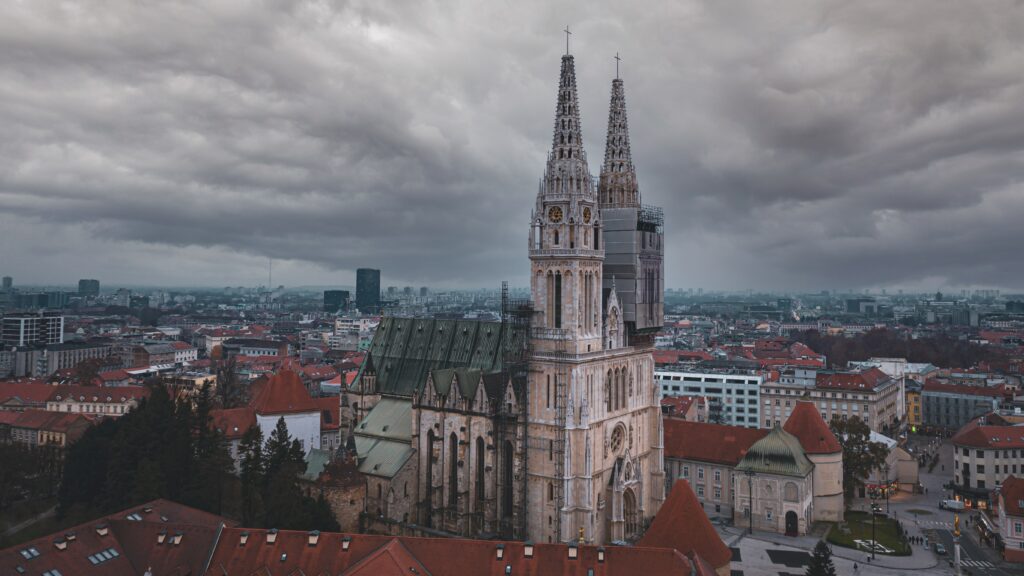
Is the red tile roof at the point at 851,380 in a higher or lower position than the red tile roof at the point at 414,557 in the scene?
higher

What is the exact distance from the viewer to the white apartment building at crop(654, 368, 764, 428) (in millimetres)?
141500

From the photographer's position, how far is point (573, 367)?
6781 centimetres

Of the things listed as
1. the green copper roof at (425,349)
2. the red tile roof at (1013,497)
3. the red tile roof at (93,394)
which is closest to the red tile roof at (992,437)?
the red tile roof at (1013,497)

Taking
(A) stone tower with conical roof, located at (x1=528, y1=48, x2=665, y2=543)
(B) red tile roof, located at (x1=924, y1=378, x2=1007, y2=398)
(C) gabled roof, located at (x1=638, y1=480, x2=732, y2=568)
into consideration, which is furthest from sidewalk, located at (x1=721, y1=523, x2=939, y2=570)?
(B) red tile roof, located at (x1=924, y1=378, x2=1007, y2=398)

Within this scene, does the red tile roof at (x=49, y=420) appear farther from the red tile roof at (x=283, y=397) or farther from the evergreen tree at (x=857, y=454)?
the evergreen tree at (x=857, y=454)

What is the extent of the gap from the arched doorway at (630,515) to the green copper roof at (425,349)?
18412 mm

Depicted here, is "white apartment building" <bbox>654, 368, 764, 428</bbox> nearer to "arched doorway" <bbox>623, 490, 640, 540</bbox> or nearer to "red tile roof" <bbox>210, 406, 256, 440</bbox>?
"arched doorway" <bbox>623, 490, 640, 540</bbox>

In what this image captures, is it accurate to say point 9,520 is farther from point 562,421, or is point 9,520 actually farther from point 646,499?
point 646,499

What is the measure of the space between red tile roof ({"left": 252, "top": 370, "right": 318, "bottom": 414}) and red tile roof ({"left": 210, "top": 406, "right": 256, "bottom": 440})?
4.58ft

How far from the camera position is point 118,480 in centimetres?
7075

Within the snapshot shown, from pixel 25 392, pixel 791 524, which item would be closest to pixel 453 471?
pixel 791 524

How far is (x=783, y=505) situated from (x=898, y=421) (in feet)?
246

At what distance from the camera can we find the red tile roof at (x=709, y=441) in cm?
9169

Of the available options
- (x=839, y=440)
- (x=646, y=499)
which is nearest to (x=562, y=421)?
(x=646, y=499)
